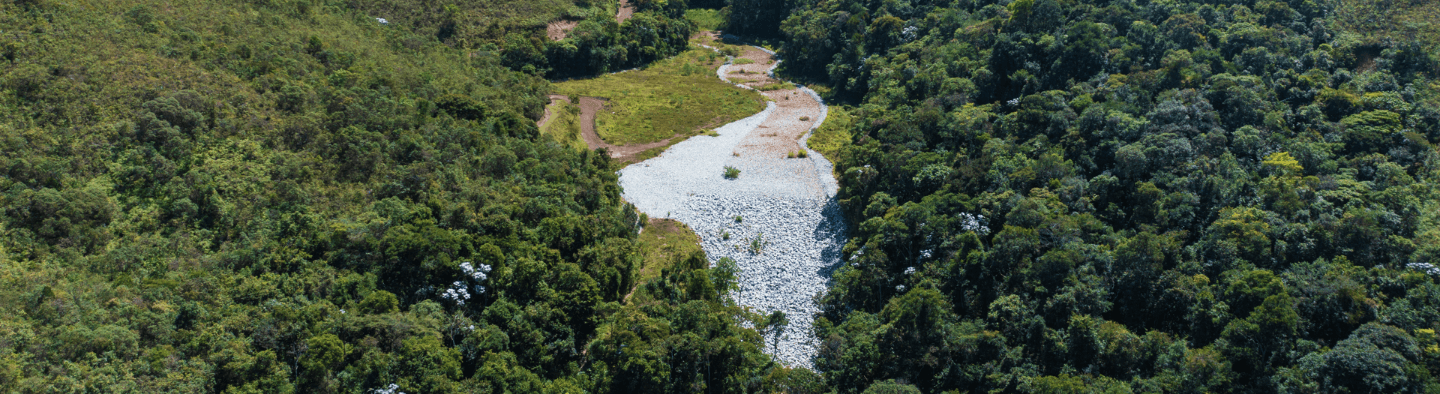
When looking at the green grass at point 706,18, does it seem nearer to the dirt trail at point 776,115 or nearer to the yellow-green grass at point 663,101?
the dirt trail at point 776,115

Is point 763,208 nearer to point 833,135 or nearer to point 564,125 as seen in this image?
point 833,135

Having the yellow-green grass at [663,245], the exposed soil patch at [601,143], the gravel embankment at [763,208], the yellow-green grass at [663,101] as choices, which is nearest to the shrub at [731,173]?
the gravel embankment at [763,208]

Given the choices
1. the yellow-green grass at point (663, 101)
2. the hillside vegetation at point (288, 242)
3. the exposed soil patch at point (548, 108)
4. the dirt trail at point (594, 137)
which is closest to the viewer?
the hillside vegetation at point (288, 242)

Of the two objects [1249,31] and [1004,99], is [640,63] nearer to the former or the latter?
[1004,99]

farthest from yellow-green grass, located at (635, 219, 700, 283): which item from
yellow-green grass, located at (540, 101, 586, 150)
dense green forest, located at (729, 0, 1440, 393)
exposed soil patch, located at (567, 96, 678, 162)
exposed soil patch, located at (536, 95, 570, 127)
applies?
exposed soil patch, located at (536, 95, 570, 127)

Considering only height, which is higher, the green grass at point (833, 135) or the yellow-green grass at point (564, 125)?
the green grass at point (833, 135)

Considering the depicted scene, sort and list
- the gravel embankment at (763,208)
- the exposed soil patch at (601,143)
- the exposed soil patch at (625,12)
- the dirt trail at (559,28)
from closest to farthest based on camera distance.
Result: the gravel embankment at (763,208) < the exposed soil patch at (601,143) < the dirt trail at (559,28) < the exposed soil patch at (625,12)

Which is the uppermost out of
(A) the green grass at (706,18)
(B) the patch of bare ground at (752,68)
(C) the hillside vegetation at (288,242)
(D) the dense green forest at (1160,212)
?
(D) the dense green forest at (1160,212)

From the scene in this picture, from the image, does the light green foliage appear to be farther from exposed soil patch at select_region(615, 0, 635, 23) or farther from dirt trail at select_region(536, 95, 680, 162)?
dirt trail at select_region(536, 95, 680, 162)
